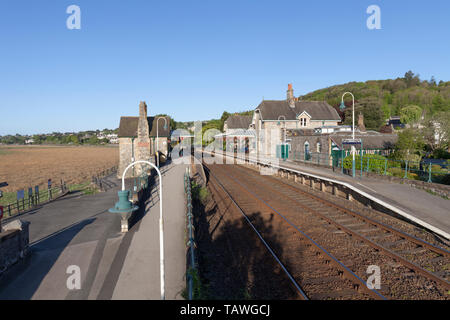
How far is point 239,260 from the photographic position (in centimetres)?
913

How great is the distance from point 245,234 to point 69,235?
22.4ft

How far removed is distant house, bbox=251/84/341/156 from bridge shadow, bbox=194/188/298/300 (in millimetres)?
33495

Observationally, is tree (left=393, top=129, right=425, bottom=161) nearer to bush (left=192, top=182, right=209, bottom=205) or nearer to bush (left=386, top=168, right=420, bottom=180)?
bush (left=386, top=168, right=420, bottom=180)

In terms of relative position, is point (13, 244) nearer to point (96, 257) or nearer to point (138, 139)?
point (96, 257)

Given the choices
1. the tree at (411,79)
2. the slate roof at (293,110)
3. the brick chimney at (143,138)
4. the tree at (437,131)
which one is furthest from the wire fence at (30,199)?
the tree at (411,79)

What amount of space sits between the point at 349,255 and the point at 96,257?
802cm

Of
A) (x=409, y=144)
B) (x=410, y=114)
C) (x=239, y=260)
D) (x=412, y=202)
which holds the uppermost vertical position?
(x=410, y=114)

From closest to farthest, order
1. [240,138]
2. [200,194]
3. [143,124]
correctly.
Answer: [200,194], [143,124], [240,138]

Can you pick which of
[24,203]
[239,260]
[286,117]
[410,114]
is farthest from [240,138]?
[410,114]

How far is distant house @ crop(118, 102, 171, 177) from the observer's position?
31116 mm

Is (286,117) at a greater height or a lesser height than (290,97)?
lesser

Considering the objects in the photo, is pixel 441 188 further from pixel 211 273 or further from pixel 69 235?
pixel 69 235

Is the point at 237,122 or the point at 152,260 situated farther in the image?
the point at 237,122

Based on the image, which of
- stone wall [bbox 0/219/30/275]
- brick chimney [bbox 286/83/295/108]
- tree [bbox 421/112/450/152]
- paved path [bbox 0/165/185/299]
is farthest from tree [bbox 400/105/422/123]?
stone wall [bbox 0/219/30/275]
